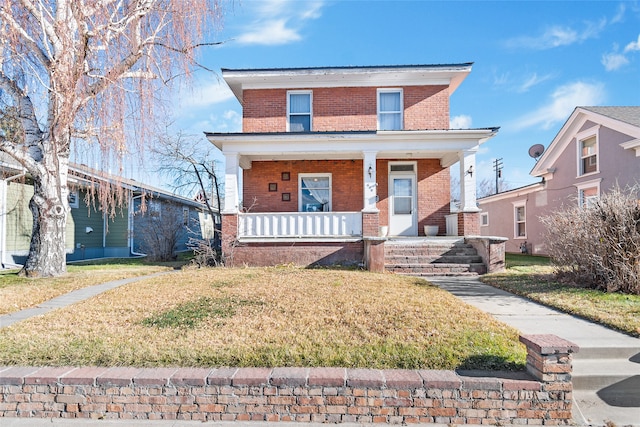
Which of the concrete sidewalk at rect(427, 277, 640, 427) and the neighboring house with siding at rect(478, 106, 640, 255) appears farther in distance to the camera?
the neighboring house with siding at rect(478, 106, 640, 255)

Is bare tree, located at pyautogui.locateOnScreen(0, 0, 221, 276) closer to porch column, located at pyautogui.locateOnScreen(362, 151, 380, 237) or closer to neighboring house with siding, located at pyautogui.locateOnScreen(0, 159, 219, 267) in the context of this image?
neighboring house with siding, located at pyautogui.locateOnScreen(0, 159, 219, 267)

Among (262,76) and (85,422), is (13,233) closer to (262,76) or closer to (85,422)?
(262,76)

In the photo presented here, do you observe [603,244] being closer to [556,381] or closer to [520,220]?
[556,381]

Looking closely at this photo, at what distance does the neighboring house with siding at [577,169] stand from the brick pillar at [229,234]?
9.78 m

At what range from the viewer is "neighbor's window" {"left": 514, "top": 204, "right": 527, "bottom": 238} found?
59.6 ft

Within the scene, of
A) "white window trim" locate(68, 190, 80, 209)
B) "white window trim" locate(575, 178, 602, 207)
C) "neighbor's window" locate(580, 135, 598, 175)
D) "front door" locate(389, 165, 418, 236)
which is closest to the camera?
"front door" locate(389, 165, 418, 236)

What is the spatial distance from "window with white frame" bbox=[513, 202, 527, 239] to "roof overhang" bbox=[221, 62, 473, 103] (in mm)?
8805

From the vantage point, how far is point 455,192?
4044 cm

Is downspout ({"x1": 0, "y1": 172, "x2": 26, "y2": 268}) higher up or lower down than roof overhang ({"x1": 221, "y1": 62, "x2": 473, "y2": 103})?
lower down

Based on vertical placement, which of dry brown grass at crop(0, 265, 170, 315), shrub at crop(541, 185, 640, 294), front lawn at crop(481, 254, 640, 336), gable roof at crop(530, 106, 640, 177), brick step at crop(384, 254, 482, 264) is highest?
gable roof at crop(530, 106, 640, 177)

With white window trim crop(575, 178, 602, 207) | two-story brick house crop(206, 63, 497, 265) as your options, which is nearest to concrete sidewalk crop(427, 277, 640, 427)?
two-story brick house crop(206, 63, 497, 265)

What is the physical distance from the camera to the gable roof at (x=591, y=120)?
11.8m

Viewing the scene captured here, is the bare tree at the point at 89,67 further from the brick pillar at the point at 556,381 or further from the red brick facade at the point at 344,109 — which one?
the brick pillar at the point at 556,381

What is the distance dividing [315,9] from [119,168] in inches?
257
